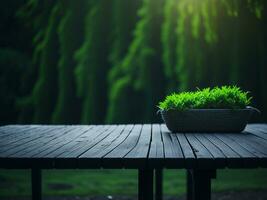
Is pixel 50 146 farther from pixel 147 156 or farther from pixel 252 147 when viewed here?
pixel 252 147

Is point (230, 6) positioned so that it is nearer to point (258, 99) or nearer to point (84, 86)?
point (258, 99)

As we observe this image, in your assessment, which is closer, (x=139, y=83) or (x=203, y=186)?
(x=203, y=186)

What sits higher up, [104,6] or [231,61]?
[104,6]

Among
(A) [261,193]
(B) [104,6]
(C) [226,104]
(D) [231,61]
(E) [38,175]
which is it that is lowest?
(A) [261,193]

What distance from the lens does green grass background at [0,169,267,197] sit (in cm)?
740

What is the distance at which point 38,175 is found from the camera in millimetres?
4457

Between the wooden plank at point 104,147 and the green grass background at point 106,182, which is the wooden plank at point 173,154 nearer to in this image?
the wooden plank at point 104,147

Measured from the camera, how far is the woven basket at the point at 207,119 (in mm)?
3955

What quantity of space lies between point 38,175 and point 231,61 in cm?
444

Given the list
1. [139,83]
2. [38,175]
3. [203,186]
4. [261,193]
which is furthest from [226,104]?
[139,83]

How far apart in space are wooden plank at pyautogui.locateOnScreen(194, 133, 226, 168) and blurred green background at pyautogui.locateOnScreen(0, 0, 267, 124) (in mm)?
4337

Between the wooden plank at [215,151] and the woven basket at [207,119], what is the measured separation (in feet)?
1.03

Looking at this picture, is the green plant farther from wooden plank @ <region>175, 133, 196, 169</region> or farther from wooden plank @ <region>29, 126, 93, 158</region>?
wooden plank @ <region>29, 126, 93, 158</region>

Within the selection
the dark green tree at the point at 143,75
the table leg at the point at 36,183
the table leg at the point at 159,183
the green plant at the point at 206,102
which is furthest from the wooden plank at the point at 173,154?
the dark green tree at the point at 143,75
